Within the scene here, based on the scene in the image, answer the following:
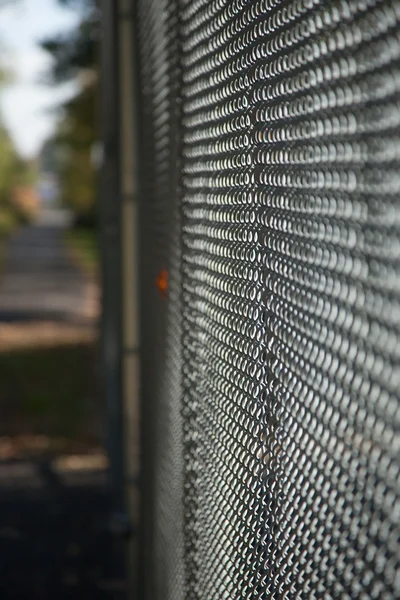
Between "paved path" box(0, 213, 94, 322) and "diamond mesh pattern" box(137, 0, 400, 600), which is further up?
"diamond mesh pattern" box(137, 0, 400, 600)

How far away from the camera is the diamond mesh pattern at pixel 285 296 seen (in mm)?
1201

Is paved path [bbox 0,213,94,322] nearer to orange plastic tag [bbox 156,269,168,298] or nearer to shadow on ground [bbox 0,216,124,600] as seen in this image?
shadow on ground [bbox 0,216,124,600]

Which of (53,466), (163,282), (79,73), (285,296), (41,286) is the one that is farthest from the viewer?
(41,286)

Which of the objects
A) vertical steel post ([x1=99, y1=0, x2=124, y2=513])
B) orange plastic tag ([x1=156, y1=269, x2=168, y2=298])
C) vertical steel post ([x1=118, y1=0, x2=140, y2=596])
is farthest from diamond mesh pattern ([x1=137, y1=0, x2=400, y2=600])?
vertical steel post ([x1=99, y1=0, x2=124, y2=513])

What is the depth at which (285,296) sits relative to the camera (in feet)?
5.40

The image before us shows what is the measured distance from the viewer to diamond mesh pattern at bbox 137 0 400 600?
1.20 meters

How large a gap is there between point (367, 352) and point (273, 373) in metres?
0.53

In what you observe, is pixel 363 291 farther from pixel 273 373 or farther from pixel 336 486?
pixel 273 373

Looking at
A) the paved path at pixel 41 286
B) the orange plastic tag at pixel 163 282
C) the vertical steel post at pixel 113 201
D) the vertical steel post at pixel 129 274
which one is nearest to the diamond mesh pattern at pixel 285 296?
the orange plastic tag at pixel 163 282

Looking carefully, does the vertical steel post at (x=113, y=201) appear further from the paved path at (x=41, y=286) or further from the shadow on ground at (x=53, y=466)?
the paved path at (x=41, y=286)

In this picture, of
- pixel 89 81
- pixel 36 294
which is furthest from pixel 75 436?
pixel 36 294

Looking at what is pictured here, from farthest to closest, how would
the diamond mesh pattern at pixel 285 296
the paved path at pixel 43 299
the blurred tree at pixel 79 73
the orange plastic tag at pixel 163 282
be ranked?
the paved path at pixel 43 299 < the blurred tree at pixel 79 73 < the orange plastic tag at pixel 163 282 < the diamond mesh pattern at pixel 285 296

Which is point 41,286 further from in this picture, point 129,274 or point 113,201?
point 129,274

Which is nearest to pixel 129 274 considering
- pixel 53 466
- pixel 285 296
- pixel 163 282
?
pixel 163 282
